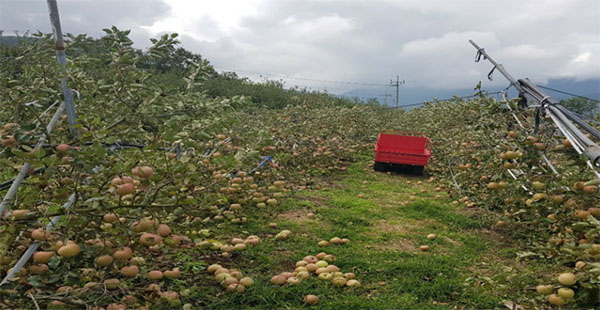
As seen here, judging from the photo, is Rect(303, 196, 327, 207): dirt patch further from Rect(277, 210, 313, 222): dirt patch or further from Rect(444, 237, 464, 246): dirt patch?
Rect(444, 237, 464, 246): dirt patch

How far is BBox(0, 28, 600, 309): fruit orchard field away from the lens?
237 centimetres

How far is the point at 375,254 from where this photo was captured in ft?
13.7

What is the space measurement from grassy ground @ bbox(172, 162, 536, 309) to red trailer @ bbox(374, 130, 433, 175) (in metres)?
1.61

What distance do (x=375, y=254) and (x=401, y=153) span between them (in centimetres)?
471

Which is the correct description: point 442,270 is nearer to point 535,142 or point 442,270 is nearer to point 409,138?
point 535,142

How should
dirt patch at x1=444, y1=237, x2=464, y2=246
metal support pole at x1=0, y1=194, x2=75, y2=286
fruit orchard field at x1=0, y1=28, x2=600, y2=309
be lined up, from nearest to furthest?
metal support pole at x1=0, y1=194, x2=75, y2=286 < fruit orchard field at x1=0, y1=28, x2=600, y2=309 < dirt patch at x1=444, y1=237, x2=464, y2=246

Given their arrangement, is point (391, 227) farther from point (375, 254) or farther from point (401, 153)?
point (401, 153)

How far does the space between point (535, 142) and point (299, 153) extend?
4.46 m

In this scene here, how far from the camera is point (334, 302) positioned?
121 inches

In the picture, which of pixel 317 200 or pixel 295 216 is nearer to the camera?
pixel 295 216

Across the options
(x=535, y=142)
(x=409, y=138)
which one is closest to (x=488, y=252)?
(x=535, y=142)

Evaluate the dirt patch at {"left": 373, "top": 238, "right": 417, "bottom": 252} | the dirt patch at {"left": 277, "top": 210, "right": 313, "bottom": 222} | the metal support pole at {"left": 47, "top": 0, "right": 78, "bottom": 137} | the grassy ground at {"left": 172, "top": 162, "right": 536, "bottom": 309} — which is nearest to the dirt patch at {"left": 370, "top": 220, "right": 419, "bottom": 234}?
the grassy ground at {"left": 172, "top": 162, "right": 536, "bottom": 309}

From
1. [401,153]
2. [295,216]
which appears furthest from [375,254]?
[401,153]

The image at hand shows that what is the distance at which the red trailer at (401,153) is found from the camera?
8.55m
